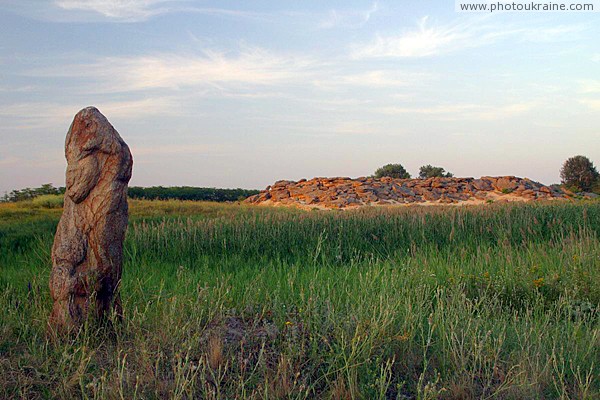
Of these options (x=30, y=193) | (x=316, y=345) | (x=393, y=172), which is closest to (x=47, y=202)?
(x=30, y=193)

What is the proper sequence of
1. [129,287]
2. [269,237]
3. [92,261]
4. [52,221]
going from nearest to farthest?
[92,261], [129,287], [269,237], [52,221]

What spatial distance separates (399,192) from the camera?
22.7m

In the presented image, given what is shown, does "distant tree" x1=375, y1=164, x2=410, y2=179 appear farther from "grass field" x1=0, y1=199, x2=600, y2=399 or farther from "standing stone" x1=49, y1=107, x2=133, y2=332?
"standing stone" x1=49, y1=107, x2=133, y2=332

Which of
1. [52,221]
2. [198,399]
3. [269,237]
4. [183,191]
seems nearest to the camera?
[198,399]

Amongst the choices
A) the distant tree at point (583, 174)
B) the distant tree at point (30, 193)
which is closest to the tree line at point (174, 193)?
the distant tree at point (30, 193)

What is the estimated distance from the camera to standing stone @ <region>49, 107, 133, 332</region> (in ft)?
15.3

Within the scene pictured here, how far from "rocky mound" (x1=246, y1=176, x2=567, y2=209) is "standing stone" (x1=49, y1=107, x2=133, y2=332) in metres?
15.8

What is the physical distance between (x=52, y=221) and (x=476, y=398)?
1191cm

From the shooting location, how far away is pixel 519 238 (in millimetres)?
11836

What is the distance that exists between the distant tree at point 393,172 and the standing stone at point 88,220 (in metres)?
27.5

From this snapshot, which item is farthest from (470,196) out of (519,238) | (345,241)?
(345,241)

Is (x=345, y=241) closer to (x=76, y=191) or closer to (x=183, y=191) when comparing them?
(x=76, y=191)

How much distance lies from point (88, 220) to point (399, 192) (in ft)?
62.4

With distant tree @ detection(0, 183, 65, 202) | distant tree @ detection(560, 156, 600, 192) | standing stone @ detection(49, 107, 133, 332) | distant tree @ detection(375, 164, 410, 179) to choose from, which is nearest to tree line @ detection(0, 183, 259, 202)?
distant tree @ detection(0, 183, 65, 202)
